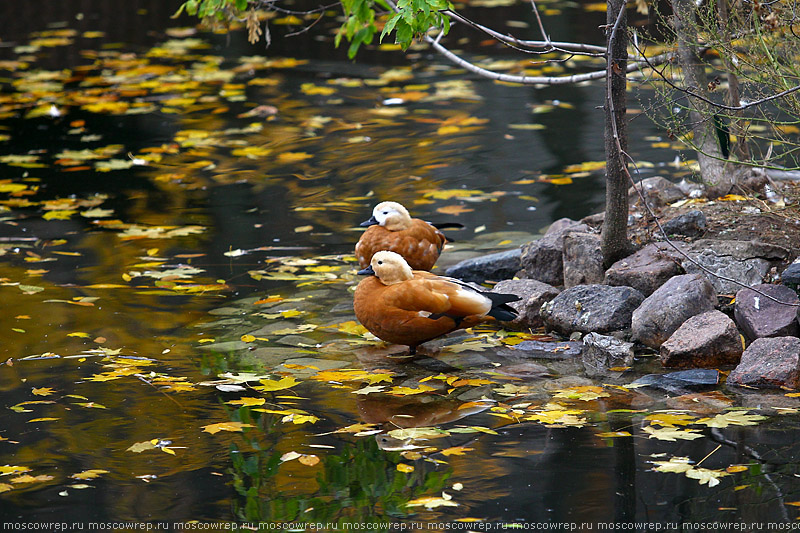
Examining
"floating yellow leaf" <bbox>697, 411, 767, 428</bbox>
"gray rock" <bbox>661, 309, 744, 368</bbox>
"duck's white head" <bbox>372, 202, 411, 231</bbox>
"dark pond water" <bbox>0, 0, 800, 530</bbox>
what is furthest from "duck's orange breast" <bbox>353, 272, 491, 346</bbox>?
"floating yellow leaf" <bbox>697, 411, 767, 428</bbox>

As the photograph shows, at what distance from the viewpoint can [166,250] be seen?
678 centimetres

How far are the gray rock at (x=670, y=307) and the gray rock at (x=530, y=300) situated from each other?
0.57 metres

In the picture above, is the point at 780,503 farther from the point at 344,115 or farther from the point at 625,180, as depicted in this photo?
the point at 344,115

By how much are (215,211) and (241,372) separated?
116 inches

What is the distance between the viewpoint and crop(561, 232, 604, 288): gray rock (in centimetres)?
556

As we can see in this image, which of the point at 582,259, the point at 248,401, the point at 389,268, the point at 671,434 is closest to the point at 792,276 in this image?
the point at 582,259

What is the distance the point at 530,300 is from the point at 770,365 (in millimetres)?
1422

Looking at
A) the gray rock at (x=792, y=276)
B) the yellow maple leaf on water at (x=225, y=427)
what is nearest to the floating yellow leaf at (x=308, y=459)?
the yellow maple leaf on water at (x=225, y=427)

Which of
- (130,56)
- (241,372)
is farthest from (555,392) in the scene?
(130,56)

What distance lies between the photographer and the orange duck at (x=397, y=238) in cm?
557

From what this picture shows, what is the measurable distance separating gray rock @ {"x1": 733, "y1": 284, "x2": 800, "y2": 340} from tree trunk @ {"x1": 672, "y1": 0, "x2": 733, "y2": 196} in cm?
77

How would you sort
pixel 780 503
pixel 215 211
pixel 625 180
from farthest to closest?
pixel 215 211 → pixel 625 180 → pixel 780 503

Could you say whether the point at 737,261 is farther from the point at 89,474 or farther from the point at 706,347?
the point at 89,474

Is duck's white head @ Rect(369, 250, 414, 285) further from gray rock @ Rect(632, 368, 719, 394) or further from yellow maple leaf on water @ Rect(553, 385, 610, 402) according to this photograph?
gray rock @ Rect(632, 368, 719, 394)
